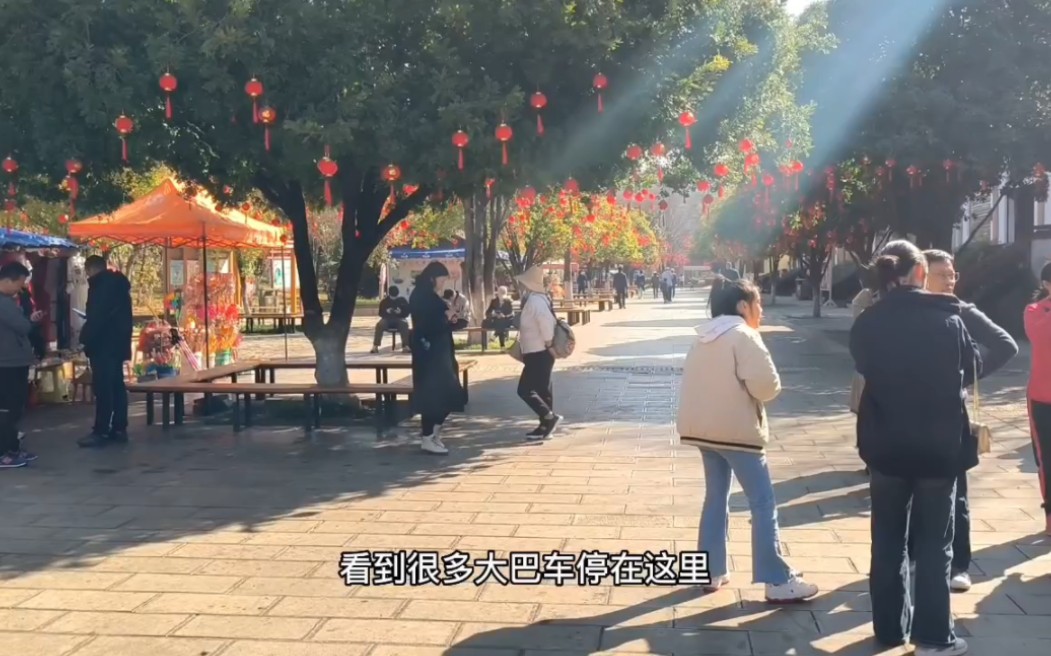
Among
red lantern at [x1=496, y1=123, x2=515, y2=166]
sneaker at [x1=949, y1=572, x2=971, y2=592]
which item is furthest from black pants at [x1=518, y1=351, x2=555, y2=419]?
sneaker at [x1=949, y1=572, x2=971, y2=592]

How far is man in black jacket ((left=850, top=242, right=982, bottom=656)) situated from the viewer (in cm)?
430

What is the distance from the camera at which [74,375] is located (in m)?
13.8

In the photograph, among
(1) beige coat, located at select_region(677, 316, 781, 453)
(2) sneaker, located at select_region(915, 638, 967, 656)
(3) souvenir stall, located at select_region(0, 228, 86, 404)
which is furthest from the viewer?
(3) souvenir stall, located at select_region(0, 228, 86, 404)

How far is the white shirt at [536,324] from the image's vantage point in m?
9.89

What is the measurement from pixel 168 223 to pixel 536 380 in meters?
6.80

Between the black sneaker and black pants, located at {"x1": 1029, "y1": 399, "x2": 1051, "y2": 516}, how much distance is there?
775cm

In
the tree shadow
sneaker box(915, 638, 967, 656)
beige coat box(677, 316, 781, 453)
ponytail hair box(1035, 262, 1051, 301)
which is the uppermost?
ponytail hair box(1035, 262, 1051, 301)

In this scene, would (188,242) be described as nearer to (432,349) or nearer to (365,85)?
(365,85)

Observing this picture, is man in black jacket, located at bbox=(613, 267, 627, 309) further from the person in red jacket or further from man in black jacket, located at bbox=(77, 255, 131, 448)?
the person in red jacket

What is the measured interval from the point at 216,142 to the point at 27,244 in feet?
14.8

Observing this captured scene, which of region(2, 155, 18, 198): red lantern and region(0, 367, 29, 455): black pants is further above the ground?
region(2, 155, 18, 198): red lantern

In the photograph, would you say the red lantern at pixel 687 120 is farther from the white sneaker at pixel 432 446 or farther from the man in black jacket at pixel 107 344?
the man in black jacket at pixel 107 344

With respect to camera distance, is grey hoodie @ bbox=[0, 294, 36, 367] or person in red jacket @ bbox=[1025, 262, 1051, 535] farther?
grey hoodie @ bbox=[0, 294, 36, 367]

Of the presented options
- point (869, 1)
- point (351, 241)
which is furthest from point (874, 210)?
point (351, 241)
